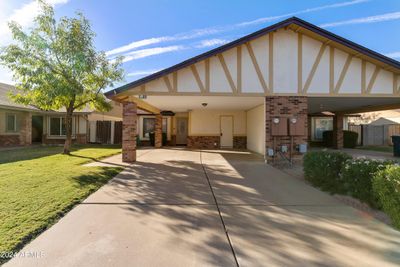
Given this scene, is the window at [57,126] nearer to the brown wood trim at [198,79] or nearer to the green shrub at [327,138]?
the brown wood trim at [198,79]

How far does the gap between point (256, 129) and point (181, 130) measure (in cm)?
760

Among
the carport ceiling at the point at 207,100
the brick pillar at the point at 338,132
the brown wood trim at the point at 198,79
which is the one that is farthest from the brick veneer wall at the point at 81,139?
the brick pillar at the point at 338,132

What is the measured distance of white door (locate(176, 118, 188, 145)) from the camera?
65.6 ft

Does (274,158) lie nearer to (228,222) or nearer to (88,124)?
(228,222)

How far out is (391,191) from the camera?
3.89 meters

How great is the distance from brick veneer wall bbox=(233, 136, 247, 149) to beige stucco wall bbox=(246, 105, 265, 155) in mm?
603

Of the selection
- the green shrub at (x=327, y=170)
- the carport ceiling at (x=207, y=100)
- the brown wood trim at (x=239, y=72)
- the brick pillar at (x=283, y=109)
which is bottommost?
the green shrub at (x=327, y=170)

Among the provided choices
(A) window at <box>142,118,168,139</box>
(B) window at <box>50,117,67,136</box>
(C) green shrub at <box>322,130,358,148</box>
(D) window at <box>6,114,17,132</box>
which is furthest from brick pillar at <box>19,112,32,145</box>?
(C) green shrub at <box>322,130,358,148</box>

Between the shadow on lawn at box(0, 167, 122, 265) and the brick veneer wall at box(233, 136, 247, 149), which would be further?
the brick veneer wall at box(233, 136, 247, 149)

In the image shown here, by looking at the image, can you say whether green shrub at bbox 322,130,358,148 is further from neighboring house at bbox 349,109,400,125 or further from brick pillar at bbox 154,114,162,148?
neighboring house at bbox 349,109,400,125

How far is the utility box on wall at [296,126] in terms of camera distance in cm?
1000

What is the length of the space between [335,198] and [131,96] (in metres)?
7.90

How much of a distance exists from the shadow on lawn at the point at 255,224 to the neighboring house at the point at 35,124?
46.7 ft

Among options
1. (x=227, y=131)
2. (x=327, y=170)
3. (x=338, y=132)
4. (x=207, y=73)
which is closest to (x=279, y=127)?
(x=207, y=73)
